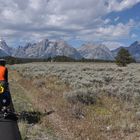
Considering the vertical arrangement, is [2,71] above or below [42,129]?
above

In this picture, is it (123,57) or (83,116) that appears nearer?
(83,116)

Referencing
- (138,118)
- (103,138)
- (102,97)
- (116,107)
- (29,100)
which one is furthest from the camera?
(29,100)

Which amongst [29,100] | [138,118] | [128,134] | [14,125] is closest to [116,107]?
[138,118]

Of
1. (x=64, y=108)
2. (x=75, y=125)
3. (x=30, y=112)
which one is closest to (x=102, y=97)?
(x=64, y=108)

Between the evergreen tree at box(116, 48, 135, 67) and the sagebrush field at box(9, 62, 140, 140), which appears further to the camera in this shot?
the evergreen tree at box(116, 48, 135, 67)

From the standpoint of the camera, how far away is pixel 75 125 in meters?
11.4

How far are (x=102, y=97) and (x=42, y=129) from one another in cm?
541

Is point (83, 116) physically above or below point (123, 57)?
below

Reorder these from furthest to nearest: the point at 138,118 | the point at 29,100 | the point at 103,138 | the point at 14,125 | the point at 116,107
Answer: the point at 29,100 < the point at 116,107 < the point at 138,118 < the point at 14,125 < the point at 103,138

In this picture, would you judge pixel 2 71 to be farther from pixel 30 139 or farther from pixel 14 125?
pixel 30 139

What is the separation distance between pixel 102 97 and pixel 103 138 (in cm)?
642

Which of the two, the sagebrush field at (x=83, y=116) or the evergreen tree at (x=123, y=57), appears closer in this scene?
the sagebrush field at (x=83, y=116)

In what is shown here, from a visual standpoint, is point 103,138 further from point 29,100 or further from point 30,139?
point 29,100

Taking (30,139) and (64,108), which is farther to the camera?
(64,108)
